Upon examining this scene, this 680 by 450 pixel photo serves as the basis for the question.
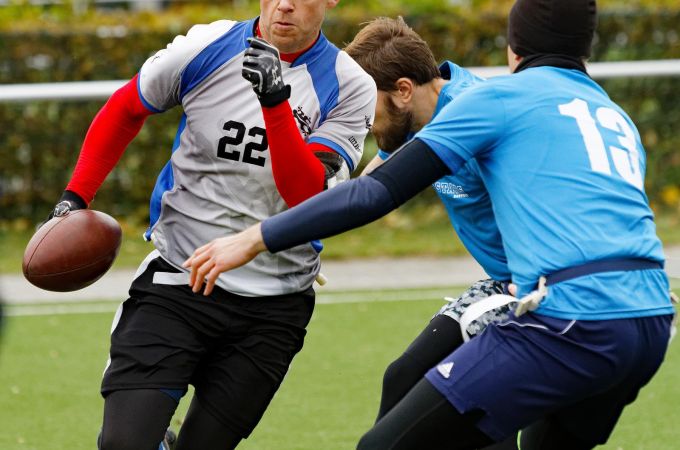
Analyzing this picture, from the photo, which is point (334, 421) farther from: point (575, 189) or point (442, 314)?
point (575, 189)

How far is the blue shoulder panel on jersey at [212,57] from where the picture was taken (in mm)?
4562

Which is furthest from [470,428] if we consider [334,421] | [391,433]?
[334,421]

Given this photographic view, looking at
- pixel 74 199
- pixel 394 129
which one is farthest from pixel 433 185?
pixel 74 199

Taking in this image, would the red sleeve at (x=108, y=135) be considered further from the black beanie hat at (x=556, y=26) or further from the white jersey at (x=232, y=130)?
the black beanie hat at (x=556, y=26)

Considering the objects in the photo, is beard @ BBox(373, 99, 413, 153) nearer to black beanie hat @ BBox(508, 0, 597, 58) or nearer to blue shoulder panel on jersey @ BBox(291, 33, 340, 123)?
blue shoulder panel on jersey @ BBox(291, 33, 340, 123)

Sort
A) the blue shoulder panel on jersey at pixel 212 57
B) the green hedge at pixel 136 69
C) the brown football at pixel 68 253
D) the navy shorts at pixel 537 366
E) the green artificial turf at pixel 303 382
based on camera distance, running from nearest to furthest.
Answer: the navy shorts at pixel 537 366 → the blue shoulder panel on jersey at pixel 212 57 → the brown football at pixel 68 253 → the green artificial turf at pixel 303 382 → the green hedge at pixel 136 69

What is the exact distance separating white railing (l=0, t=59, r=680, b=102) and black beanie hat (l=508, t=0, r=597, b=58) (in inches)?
252

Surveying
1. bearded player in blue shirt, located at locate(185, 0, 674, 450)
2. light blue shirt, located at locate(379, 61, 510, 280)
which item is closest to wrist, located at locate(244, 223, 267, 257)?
bearded player in blue shirt, located at locate(185, 0, 674, 450)

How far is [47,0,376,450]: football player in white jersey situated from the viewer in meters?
4.52

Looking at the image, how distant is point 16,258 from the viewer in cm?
1113

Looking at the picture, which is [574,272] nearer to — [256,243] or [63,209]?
[256,243]

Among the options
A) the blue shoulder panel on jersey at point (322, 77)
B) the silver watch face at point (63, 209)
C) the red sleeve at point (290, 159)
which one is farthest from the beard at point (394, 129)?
the silver watch face at point (63, 209)

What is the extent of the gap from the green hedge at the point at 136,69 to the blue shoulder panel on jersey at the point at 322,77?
7.27 meters

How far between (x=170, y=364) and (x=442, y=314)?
1.08 m
